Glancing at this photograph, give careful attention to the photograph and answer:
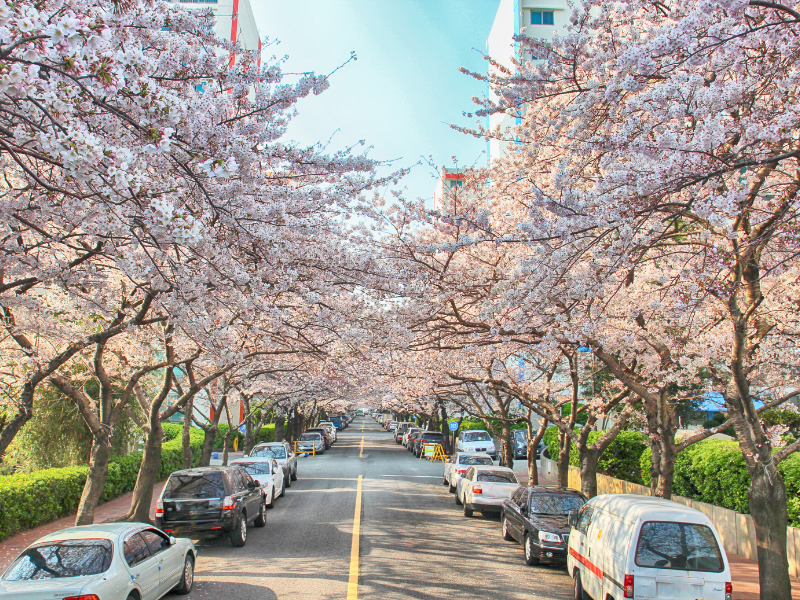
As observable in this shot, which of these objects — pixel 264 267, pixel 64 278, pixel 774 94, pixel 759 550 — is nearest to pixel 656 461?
pixel 759 550

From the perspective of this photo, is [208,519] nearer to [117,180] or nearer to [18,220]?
[18,220]

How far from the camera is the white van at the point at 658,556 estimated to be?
7.25 meters

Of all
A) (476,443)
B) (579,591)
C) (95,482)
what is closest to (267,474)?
(95,482)

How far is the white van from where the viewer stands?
7.25 meters

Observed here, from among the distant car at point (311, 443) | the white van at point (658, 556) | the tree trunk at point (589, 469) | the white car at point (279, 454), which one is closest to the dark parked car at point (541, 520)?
the tree trunk at point (589, 469)

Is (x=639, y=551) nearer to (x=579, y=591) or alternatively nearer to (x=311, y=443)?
(x=579, y=591)

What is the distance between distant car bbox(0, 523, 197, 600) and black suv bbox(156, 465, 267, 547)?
10.8 ft

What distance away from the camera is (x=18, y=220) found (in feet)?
22.9

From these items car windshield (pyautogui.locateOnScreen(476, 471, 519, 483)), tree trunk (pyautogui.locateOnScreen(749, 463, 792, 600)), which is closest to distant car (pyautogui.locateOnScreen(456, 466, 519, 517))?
car windshield (pyautogui.locateOnScreen(476, 471, 519, 483))

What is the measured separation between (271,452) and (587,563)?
60.0 ft

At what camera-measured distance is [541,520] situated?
11977 mm

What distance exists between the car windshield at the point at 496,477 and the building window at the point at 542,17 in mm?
34489

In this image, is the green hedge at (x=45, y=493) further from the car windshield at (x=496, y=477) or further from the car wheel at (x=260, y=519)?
the car windshield at (x=496, y=477)

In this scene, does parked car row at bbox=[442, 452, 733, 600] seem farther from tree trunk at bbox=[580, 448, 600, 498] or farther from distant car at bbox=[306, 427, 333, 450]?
distant car at bbox=[306, 427, 333, 450]
